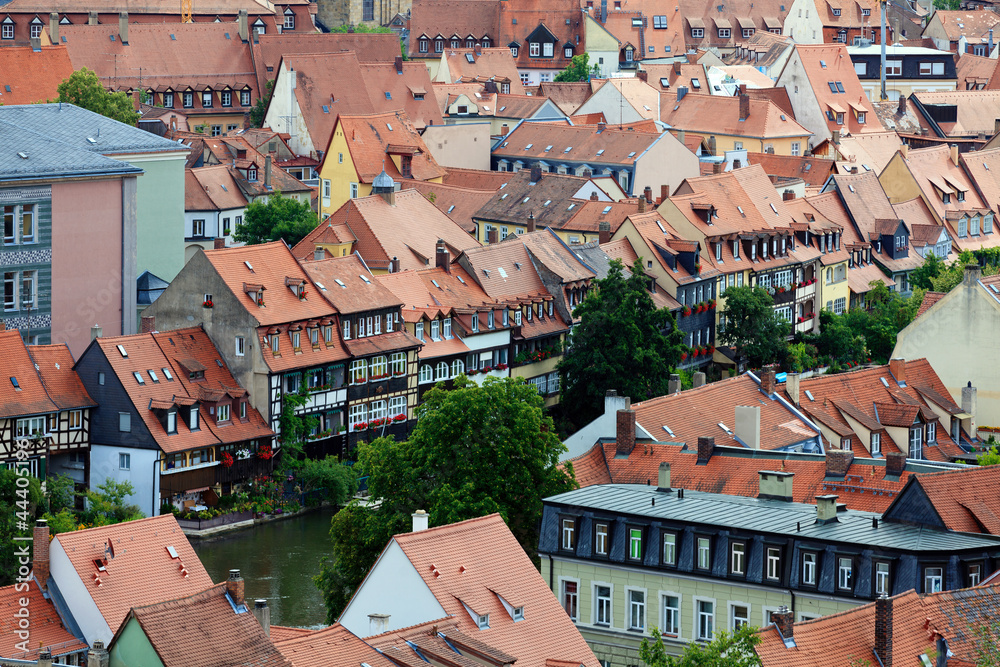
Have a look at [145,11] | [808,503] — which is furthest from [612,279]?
[145,11]

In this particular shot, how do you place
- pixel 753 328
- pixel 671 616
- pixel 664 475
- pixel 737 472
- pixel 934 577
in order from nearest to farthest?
pixel 934 577 < pixel 671 616 < pixel 664 475 < pixel 737 472 < pixel 753 328

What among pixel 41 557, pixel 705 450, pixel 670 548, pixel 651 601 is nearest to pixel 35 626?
pixel 41 557

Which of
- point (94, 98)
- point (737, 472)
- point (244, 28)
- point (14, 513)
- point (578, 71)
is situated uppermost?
point (244, 28)

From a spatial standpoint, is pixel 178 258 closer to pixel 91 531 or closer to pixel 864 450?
pixel 864 450

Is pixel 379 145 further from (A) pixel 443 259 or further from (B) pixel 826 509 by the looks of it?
(B) pixel 826 509

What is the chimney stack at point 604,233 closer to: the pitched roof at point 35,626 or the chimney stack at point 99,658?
the pitched roof at point 35,626

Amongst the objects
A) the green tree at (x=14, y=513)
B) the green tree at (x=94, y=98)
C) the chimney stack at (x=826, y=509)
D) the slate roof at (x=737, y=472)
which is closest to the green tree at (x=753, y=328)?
the slate roof at (x=737, y=472)

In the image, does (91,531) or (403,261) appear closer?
(91,531)

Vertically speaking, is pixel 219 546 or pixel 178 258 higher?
pixel 178 258
